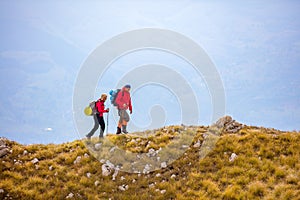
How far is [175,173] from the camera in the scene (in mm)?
13203

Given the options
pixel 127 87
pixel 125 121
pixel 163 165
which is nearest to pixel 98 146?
pixel 125 121

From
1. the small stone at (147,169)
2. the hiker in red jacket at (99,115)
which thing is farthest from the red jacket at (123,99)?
the small stone at (147,169)

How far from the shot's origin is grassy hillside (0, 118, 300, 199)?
11.5 m

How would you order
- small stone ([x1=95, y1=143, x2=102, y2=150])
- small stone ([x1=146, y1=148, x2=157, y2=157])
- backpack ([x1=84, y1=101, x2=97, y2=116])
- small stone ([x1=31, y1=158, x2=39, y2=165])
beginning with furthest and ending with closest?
1. backpack ([x1=84, y1=101, x2=97, y2=116])
2. small stone ([x1=95, y1=143, x2=102, y2=150])
3. small stone ([x1=146, y1=148, x2=157, y2=157])
4. small stone ([x1=31, y1=158, x2=39, y2=165])

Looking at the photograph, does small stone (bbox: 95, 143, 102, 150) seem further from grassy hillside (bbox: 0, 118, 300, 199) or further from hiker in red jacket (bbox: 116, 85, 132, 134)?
hiker in red jacket (bbox: 116, 85, 132, 134)

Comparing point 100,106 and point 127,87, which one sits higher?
point 127,87

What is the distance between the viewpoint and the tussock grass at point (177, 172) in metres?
11.5

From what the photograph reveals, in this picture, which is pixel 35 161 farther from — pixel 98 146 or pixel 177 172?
pixel 177 172

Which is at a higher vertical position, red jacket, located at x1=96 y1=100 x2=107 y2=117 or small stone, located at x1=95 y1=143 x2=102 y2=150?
red jacket, located at x1=96 y1=100 x2=107 y2=117

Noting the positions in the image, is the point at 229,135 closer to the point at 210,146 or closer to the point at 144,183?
the point at 210,146

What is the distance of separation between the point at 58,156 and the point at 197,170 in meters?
7.46

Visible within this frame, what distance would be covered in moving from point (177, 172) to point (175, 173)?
0.11m

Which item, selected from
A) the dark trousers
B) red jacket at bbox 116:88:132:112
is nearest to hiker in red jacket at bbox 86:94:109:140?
the dark trousers

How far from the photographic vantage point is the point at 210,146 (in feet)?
49.3
